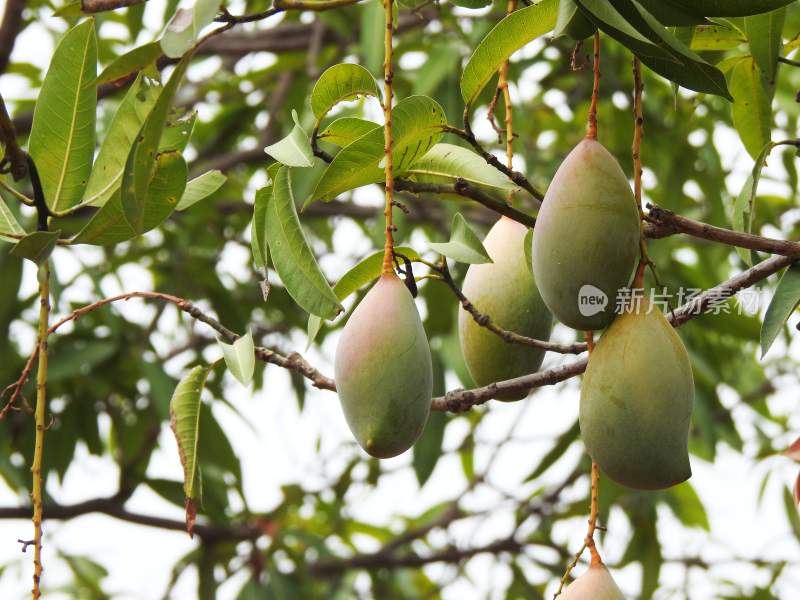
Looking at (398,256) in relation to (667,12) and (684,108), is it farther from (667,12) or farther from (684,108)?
(684,108)

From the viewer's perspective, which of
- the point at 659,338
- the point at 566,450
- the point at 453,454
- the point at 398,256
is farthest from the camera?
the point at 453,454

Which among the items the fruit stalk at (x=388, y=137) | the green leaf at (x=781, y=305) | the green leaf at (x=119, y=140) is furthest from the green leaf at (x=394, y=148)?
the green leaf at (x=781, y=305)

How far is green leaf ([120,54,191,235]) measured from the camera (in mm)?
529

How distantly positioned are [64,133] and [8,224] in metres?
0.07

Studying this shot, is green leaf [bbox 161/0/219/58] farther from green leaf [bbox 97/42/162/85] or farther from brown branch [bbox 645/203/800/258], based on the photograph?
brown branch [bbox 645/203/800/258]

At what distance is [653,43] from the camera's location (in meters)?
0.53

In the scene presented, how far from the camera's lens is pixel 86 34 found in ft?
2.32

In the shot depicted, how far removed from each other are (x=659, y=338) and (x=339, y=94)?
10.4 inches

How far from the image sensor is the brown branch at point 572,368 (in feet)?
2.31

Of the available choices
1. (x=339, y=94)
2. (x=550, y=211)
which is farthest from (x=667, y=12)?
(x=339, y=94)

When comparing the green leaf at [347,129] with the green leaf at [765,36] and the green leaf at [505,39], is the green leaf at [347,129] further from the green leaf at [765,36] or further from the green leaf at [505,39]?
the green leaf at [765,36]

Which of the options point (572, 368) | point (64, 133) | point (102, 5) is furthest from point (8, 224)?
point (572, 368)

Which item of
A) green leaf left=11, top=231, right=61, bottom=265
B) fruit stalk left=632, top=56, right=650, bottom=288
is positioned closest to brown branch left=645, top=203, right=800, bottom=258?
fruit stalk left=632, top=56, right=650, bottom=288

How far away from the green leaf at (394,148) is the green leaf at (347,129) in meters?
0.05
